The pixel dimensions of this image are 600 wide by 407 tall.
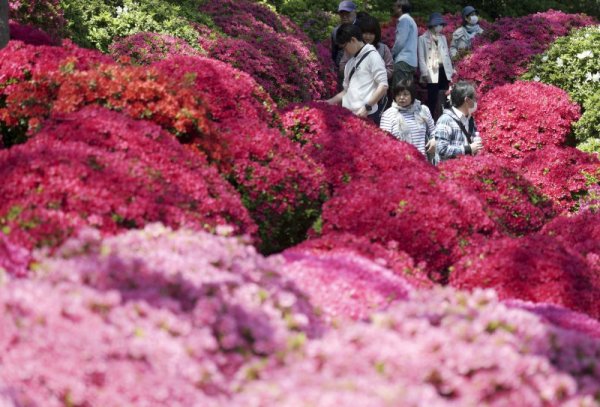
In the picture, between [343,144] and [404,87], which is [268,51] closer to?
[404,87]

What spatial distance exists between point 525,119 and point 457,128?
2.85 meters

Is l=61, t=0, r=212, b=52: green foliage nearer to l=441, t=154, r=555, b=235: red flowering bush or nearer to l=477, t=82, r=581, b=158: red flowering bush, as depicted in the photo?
l=477, t=82, r=581, b=158: red flowering bush

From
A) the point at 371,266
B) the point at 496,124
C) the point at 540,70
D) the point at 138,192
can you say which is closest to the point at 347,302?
the point at 371,266

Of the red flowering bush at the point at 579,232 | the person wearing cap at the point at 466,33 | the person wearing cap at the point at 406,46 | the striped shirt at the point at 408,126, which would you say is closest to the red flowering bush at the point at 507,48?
the person wearing cap at the point at 466,33

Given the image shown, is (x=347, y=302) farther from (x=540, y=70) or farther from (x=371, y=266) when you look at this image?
(x=540, y=70)

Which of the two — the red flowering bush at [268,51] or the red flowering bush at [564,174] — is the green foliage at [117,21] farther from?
the red flowering bush at [564,174]

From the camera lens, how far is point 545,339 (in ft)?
9.68

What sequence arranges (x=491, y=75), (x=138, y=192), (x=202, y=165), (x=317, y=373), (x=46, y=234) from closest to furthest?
(x=317, y=373)
(x=46, y=234)
(x=138, y=192)
(x=202, y=165)
(x=491, y=75)

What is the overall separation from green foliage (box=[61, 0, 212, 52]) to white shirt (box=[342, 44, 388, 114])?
100 inches

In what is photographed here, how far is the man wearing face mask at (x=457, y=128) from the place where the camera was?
8.06 meters

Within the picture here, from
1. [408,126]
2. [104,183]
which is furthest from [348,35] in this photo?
[104,183]

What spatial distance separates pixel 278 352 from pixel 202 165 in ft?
6.74

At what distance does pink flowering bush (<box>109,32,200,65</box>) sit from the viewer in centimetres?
912

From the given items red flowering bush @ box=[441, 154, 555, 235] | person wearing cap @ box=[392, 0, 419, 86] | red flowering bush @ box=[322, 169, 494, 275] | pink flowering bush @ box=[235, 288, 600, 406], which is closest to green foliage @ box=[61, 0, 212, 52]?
person wearing cap @ box=[392, 0, 419, 86]
